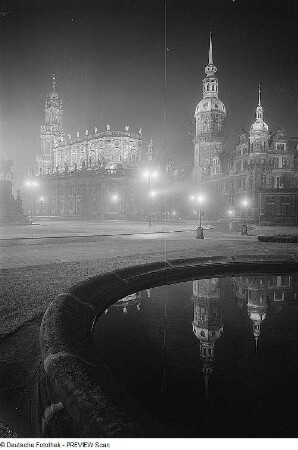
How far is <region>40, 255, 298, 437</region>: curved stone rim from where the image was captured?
1.56 meters

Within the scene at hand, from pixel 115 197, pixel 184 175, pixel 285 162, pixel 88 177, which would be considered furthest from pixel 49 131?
pixel 285 162

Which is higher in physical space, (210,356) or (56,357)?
(56,357)

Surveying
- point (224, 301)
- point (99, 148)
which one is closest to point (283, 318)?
point (224, 301)

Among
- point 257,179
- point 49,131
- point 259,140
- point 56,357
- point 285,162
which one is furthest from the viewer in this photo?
point 49,131

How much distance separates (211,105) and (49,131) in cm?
6995

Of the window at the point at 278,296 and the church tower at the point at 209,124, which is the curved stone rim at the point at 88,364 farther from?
the church tower at the point at 209,124

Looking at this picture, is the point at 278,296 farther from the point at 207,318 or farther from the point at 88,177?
the point at 88,177

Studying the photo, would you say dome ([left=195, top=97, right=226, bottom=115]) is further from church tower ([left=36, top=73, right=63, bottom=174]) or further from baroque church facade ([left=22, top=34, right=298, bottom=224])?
church tower ([left=36, top=73, right=63, bottom=174])

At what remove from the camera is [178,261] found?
805cm

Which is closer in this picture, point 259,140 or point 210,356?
point 210,356

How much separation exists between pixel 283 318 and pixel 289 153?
6180cm

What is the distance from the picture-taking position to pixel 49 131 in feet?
381

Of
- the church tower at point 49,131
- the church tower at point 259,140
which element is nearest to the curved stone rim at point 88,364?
the church tower at point 259,140

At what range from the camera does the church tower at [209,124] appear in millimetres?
77875
